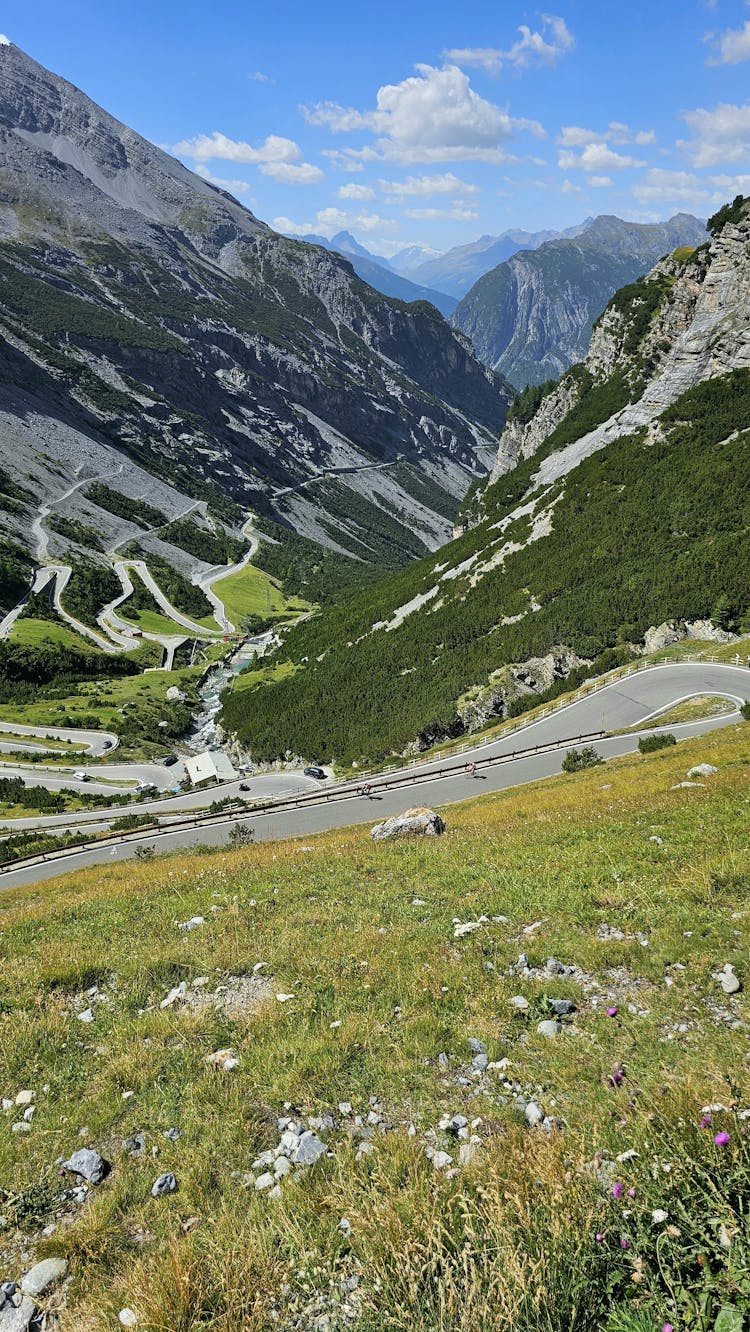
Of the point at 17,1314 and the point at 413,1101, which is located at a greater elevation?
the point at 17,1314

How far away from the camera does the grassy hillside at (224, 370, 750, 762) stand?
1842 inches

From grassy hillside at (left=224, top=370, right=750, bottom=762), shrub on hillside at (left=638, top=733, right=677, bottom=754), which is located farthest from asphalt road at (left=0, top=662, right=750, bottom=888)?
grassy hillside at (left=224, top=370, right=750, bottom=762)

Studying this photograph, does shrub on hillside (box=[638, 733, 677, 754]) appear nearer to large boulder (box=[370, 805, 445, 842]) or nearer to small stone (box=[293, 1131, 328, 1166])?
large boulder (box=[370, 805, 445, 842])

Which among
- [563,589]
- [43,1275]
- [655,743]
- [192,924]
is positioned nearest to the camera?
[43,1275]

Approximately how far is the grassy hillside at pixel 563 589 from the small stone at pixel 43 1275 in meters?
45.7

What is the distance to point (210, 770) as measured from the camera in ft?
201

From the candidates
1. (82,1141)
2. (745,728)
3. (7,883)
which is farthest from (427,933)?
(7,883)

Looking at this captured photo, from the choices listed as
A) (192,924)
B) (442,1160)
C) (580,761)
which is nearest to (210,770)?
(580,761)

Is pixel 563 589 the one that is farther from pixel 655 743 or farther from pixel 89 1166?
pixel 89 1166

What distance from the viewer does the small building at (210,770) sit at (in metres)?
59.4

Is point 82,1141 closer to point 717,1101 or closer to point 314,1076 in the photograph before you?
point 314,1076

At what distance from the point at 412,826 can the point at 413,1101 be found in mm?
13193

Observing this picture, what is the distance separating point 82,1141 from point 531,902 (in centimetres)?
678

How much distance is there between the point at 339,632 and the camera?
90938 mm
